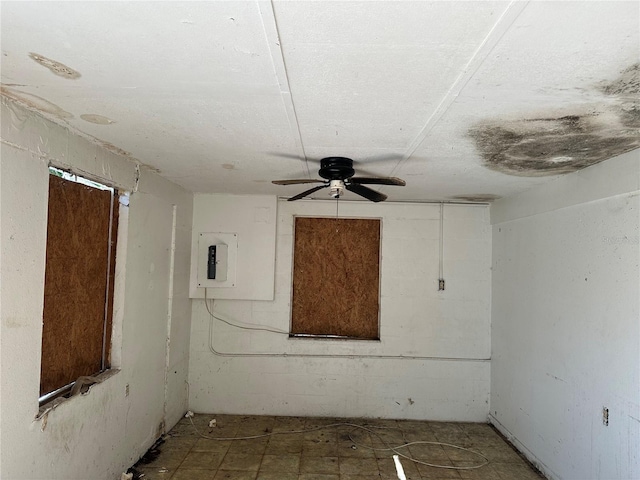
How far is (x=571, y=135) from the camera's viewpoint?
6.81 feet

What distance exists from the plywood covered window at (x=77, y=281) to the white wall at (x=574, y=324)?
3395 mm

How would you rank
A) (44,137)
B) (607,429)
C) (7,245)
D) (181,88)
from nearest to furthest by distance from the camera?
(181,88)
(7,245)
(44,137)
(607,429)

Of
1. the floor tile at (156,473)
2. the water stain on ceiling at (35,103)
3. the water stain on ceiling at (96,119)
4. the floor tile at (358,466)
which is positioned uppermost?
the water stain on ceiling at (96,119)

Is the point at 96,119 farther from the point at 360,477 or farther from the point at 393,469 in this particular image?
the point at 393,469

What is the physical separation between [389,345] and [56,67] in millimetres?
3946

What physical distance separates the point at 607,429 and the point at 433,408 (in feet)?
6.88

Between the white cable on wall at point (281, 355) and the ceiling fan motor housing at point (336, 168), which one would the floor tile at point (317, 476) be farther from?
the ceiling fan motor housing at point (336, 168)

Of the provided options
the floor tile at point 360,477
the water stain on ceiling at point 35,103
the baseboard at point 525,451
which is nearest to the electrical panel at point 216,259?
the floor tile at point 360,477

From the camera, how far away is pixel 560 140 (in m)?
2.17

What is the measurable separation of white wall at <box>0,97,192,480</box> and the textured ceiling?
23cm

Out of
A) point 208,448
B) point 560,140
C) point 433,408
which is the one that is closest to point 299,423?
point 208,448

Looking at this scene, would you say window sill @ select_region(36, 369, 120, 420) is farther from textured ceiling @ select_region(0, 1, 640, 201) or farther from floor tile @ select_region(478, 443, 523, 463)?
floor tile @ select_region(478, 443, 523, 463)

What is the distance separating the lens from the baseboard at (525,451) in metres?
3.16

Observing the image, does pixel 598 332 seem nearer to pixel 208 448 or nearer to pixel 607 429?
pixel 607 429
